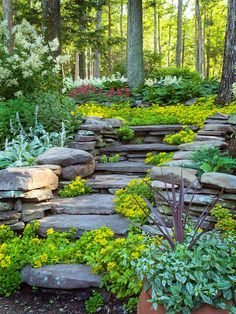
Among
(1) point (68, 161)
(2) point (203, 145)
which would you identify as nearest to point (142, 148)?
(2) point (203, 145)

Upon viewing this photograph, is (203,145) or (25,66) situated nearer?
(203,145)

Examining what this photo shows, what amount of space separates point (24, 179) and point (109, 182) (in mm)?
1231

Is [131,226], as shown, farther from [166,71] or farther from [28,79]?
[166,71]

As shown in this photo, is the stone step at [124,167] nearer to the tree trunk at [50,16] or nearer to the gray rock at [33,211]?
the gray rock at [33,211]

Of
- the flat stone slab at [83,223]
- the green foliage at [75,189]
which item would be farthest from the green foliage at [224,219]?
the green foliage at [75,189]

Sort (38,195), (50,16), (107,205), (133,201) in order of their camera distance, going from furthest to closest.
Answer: (50,16) → (107,205) → (38,195) → (133,201)

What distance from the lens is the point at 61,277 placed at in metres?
3.03

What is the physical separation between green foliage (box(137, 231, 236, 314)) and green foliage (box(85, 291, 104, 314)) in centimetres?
76

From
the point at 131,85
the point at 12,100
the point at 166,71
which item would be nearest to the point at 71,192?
the point at 12,100

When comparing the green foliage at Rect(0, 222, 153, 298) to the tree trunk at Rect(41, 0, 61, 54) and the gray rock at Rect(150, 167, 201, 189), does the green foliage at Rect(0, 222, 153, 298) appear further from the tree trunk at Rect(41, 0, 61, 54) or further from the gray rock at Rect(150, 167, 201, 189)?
the tree trunk at Rect(41, 0, 61, 54)

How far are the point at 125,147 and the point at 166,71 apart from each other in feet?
23.6

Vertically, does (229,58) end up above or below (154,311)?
above

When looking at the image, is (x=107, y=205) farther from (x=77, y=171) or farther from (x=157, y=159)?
(x=157, y=159)

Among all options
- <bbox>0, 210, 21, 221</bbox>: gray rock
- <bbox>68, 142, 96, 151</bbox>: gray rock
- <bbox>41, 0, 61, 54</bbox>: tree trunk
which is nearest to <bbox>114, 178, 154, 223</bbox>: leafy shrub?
<bbox>0, 210, 21, 221</bbox>: gray rock
